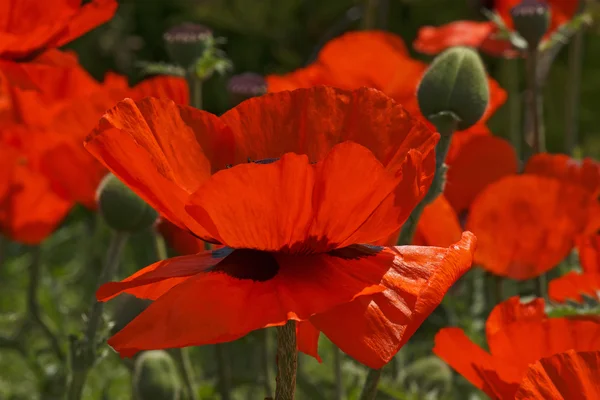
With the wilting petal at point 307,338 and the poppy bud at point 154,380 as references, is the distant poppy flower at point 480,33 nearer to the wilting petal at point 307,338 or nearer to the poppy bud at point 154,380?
the poppy bud at point 154,380

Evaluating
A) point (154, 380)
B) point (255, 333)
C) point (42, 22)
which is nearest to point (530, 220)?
point (255, 333)

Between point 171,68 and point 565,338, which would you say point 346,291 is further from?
point 171,68

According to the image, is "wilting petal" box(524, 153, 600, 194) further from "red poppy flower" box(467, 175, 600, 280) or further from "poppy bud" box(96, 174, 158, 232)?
"poppy bud" box(96, 174, 158, 232)

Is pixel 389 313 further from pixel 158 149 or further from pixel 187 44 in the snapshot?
pixel 187 44

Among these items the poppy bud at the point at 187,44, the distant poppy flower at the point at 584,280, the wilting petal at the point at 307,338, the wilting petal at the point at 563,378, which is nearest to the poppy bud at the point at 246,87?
the poppy bud at the point at 187,44

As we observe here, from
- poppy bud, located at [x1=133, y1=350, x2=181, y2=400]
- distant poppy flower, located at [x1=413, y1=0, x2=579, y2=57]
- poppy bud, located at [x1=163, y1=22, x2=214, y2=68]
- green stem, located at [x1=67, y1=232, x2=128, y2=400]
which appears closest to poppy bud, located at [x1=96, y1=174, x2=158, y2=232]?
green stem, located at [x1=67, y1=232, x2=128, y2=400]

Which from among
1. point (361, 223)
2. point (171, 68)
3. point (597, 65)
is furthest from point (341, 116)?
point (597, 65)

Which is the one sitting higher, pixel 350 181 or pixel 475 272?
pixel 350 181
